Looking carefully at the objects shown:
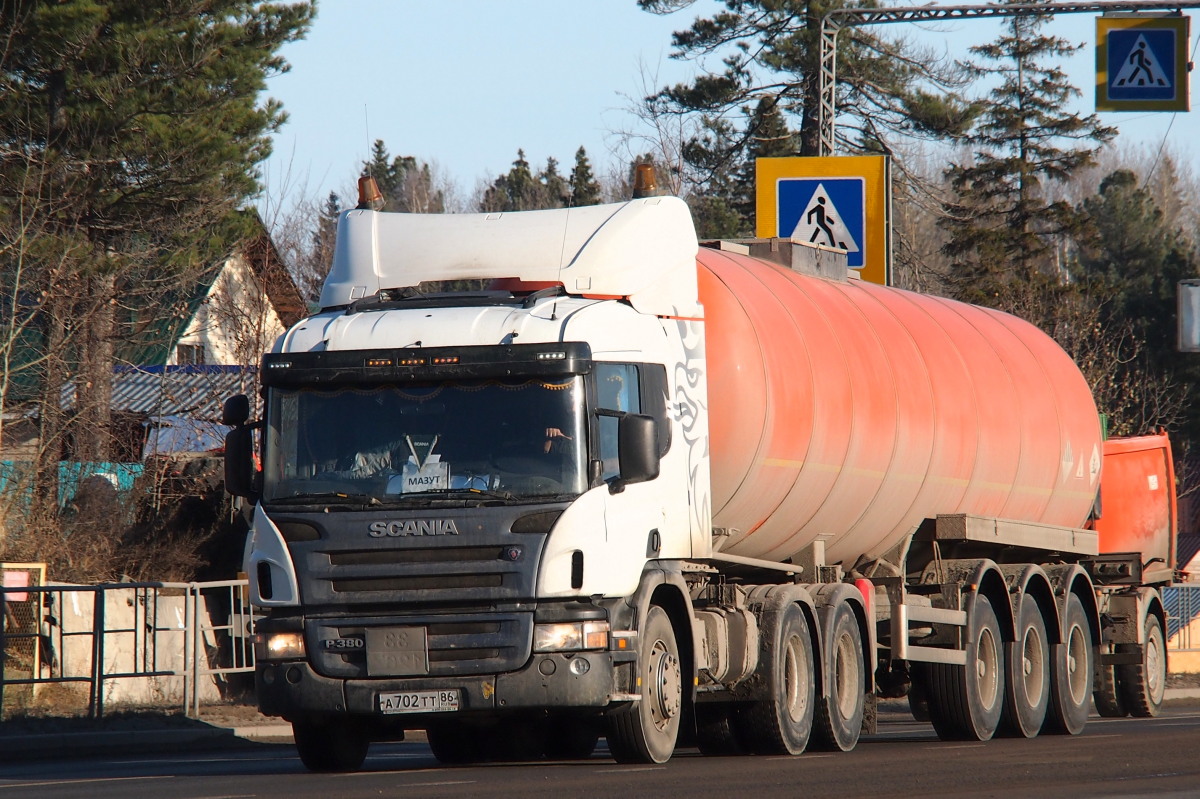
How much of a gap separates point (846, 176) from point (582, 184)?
6335 cm

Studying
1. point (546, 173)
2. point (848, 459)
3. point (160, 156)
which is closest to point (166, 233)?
point (160, 156)

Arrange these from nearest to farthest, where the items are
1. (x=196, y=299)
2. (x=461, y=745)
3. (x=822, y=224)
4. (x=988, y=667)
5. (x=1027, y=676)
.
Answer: (x=461, y=745) → (x=988, y=667) → (x=1027, y=676) → (x=822, y=224) → (x=196, y=299)

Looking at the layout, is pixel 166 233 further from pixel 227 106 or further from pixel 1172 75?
pixel 1172 75

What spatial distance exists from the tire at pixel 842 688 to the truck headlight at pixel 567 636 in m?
3.23

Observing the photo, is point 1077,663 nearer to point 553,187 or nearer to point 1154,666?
point 1154,666

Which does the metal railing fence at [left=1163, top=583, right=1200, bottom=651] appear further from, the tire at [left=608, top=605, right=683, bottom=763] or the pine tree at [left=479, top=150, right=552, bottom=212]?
the pine tree at [left=479, top=150, right=552, bottom=212]

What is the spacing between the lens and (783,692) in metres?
12.8

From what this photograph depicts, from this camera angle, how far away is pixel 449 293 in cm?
1217

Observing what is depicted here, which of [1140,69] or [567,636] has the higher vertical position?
[1140,69]

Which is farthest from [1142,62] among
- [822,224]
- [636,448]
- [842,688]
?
[636,448]

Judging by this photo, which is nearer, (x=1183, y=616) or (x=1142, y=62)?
(x=1142, y=62)

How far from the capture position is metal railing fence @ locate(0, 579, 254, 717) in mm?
18219

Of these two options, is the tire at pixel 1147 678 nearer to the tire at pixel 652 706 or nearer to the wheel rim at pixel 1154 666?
the wheel rim at pixel 1154 666

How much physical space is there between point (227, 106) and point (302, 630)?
60.8 ft
